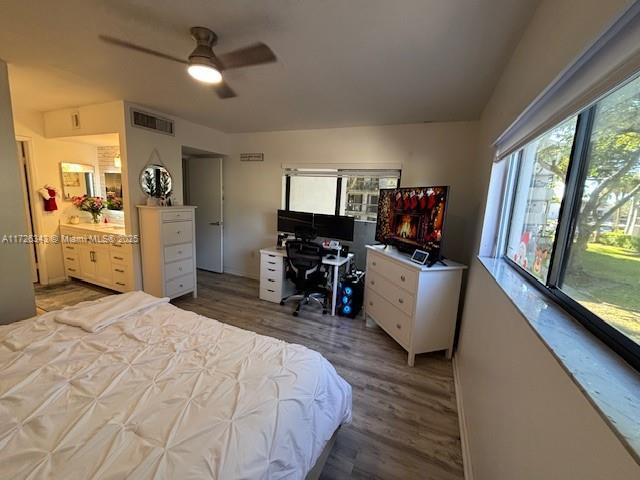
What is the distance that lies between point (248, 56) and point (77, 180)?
3872 mm

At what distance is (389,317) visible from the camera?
2639 mm

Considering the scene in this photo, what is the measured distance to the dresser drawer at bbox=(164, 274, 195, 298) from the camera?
326 cm

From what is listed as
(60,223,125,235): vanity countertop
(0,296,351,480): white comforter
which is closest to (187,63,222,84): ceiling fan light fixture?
(0,296,351,480): white comforter

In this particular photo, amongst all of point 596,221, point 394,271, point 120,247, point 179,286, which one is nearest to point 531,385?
point 596,221

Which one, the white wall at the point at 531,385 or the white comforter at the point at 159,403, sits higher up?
the white wall at the point at 531,385

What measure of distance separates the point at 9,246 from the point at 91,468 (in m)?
2.50

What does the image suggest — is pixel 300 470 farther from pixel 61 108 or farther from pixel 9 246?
pixel 61 108

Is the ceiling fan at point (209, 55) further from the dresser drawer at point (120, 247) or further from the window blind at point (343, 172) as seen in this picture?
the dresser drawer at point (120, 247)

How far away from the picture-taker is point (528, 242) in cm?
149

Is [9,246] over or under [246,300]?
over

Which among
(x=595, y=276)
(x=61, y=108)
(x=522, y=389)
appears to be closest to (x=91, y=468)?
(x=522, y=389)

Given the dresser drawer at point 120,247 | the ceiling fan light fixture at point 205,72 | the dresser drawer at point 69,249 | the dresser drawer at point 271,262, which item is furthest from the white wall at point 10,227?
the dresser drawer at point 271,262

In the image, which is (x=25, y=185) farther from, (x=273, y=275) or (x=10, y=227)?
(x=273, y=275)

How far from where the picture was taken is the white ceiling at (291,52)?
1372 mm
